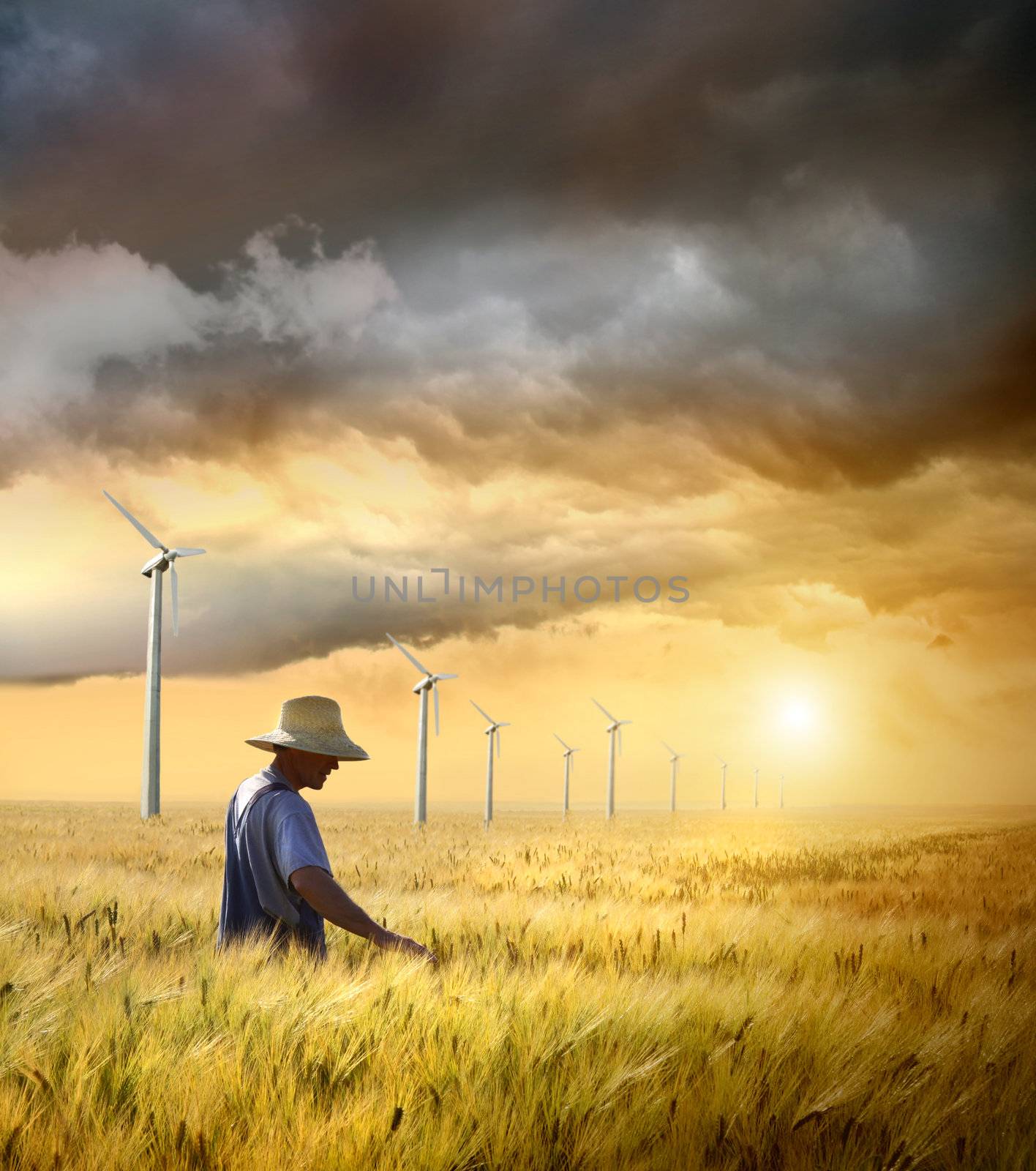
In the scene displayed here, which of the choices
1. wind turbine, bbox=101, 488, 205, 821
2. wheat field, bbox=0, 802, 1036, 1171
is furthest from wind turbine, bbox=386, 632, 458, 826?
wheat field, bbox=0, 802, 1036, 1171

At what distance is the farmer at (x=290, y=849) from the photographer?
5402mm

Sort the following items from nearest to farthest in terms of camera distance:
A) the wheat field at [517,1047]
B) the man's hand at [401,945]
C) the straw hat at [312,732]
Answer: the wheat field at [517,1047], the man's hand at [401,945], the straw hat at [312,732]

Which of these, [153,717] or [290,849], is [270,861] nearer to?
[290,849]

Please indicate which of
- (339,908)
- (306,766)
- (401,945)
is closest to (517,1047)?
(401,945)

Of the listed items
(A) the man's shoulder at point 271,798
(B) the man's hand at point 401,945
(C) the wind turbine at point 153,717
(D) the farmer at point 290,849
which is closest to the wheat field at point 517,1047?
(B) the man's hand at point 401,945

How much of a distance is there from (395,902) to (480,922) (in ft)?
4.60

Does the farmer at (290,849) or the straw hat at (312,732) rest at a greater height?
the straw hat at (312,732)

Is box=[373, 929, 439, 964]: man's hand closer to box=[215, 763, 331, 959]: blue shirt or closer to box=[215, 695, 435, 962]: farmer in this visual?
box=[215, 695, 435, 962]: farmer

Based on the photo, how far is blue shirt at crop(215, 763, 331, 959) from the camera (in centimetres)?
552

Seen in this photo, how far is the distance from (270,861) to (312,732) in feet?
2.50

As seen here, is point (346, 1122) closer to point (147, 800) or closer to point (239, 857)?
point (239, 857)

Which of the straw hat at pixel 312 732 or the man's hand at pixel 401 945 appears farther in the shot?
the straw hat at pixel 312 732

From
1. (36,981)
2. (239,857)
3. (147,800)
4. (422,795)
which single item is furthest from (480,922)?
(422,795)

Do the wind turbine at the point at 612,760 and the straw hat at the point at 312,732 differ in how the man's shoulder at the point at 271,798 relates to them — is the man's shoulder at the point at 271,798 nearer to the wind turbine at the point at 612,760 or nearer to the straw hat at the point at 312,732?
the straw hat at the point at 312,732
